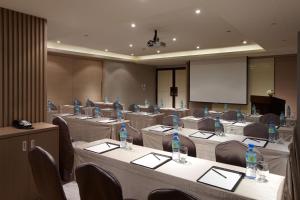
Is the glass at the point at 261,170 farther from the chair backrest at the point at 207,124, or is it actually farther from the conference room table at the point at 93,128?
the conference room table at the point at 93,128

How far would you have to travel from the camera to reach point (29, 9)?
3186mm

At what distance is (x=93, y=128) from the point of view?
15.0ft

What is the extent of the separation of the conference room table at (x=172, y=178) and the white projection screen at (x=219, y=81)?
6787 millimetres

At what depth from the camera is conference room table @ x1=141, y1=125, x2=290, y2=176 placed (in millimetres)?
2660

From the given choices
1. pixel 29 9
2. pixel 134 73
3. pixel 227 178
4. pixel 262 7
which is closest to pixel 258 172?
pixel 227 178

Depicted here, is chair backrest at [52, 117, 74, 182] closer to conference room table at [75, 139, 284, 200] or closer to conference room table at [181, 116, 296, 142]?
conference room table at [75, 139, 284, 200]

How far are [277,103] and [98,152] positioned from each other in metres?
4.93

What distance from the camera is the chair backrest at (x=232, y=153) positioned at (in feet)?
7.37

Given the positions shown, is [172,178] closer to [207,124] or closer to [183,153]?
[183,153]

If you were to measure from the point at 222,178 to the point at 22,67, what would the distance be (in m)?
3.14

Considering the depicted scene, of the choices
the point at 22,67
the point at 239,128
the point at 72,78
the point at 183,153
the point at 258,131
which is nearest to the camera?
the point at 183,153

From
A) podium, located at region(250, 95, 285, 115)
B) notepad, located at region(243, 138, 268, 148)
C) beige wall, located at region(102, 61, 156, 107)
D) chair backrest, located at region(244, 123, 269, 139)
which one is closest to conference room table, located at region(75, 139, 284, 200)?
notepad, located at region(243, 138, 268, 148)

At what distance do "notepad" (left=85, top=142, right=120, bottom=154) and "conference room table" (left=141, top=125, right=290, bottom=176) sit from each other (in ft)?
3.80

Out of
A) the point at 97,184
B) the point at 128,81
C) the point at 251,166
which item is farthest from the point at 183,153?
the point at 128,81
